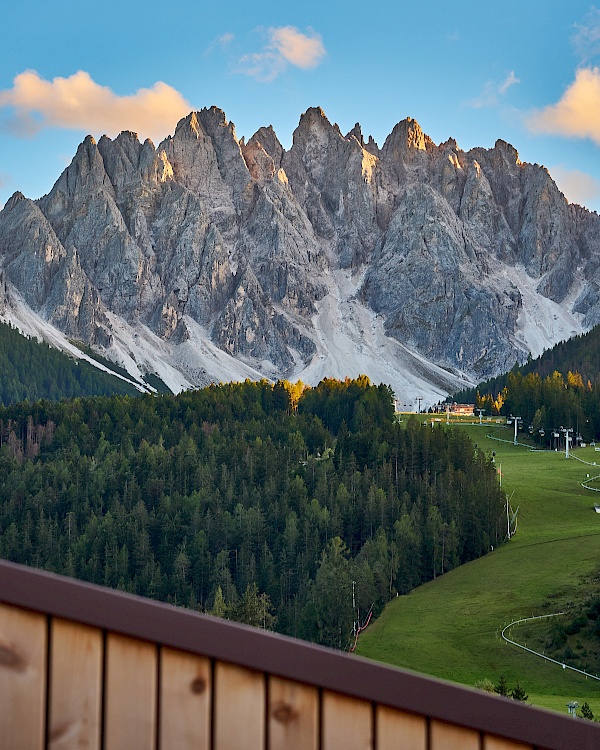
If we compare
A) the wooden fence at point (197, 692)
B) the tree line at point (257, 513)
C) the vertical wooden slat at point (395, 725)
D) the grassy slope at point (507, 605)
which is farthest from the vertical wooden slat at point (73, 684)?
the tree line at point (257, 513)

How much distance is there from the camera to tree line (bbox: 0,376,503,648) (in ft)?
318

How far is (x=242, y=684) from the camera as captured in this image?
6.49 metres

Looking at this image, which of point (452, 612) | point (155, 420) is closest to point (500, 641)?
point (452, 612)

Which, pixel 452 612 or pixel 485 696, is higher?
pixel 485 696

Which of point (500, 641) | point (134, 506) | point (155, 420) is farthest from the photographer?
point (155, 420)

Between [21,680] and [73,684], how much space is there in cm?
33

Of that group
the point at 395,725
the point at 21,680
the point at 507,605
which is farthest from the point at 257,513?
the point at 21,680

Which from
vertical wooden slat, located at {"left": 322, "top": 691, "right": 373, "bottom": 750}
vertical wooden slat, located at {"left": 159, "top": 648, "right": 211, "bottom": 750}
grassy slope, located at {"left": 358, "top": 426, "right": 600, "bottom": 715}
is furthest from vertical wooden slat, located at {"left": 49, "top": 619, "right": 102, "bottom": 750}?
grassy slope, located at {"left": 358, "top": 426, "right": 600, "bottom": 715}

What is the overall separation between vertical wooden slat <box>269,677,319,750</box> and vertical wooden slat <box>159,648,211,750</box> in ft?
1.41

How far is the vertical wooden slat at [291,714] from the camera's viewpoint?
6535 millimetres

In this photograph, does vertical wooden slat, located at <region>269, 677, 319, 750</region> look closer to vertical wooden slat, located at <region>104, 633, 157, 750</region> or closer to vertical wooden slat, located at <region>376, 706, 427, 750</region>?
vertical wooden slat, located at <region>376, 706, 427, 750</region>

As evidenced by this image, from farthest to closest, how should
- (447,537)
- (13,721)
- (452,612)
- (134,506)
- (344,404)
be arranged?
1. (344,404)
2. (134,506)
3. (447,537)
4. (452,612)
5. (13,721)

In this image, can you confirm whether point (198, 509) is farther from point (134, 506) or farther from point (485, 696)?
point (485, 696)

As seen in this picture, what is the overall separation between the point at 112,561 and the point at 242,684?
108 metres
